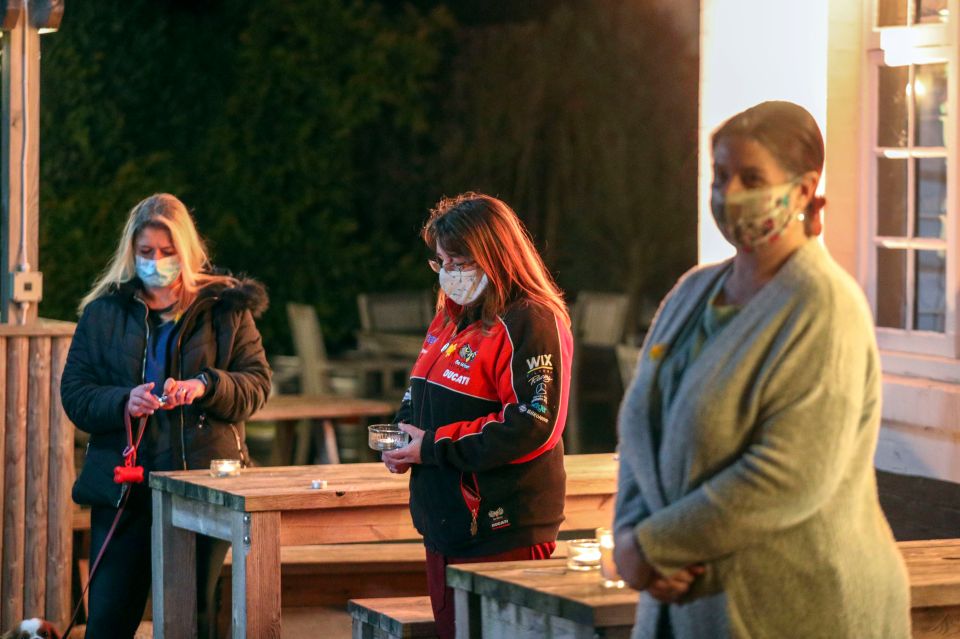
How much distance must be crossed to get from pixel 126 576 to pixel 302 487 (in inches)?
30.6

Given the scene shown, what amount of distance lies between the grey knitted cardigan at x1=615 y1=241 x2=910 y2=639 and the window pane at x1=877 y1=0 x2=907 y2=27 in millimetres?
3287

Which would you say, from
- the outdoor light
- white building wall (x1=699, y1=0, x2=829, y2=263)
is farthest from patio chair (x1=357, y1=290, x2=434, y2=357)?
white building wall (x1=699, y1=0, x2=829, y2=263)

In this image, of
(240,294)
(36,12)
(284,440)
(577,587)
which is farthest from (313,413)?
(577,587)

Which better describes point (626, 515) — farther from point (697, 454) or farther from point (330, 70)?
point (330, 70)

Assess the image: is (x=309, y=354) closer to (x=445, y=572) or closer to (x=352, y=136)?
(x=352, y=136)

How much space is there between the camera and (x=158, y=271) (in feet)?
18.6

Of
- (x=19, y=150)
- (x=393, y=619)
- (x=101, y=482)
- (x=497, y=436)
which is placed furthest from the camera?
(x=19, y=150)

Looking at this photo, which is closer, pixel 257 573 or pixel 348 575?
pixel 257 573

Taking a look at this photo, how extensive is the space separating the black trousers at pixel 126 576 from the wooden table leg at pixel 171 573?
120mm

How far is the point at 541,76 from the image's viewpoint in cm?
1565

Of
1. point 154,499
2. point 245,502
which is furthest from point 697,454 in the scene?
point 154,499

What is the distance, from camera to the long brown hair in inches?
175

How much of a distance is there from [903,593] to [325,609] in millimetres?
4965

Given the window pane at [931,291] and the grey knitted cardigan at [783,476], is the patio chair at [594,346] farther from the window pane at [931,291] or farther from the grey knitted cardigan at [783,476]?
the grey knitted cardigan at [783,476]
